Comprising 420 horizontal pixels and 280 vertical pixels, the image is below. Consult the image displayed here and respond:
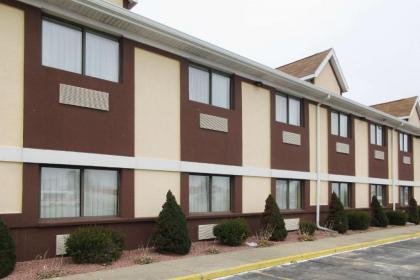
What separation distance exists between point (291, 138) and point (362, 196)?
7.21m

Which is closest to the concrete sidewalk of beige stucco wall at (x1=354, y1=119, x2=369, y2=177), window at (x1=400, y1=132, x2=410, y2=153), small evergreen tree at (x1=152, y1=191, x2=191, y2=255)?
small evergreen tree at (x1=152, y1=191, x2=191, y2=255)

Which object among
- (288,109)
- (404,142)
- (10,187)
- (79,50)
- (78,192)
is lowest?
(78,192)

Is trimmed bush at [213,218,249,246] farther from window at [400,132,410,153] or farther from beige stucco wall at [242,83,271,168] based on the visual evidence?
window at [400,132,410,153]

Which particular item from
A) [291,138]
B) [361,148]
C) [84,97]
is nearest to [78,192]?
[84,97]

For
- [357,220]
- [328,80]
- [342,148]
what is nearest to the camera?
[357,220]

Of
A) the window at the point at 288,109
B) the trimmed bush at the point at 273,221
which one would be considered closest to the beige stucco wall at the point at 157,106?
the trimmed bush at the point at 273,221

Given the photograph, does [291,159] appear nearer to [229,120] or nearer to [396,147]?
[229,120]

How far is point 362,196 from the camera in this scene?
23.2 m

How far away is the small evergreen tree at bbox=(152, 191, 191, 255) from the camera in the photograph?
11.8 meters

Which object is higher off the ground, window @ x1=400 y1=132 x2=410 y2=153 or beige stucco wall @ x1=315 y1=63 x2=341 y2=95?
beige stucco wall @ x1=315 y1=63 x2=341 y2=95

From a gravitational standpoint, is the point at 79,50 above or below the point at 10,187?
above

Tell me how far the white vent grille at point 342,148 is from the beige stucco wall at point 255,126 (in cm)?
545

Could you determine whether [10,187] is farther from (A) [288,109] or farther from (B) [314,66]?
(B) [314,66]

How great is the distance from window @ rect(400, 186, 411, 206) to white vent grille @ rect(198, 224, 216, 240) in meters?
17.3
